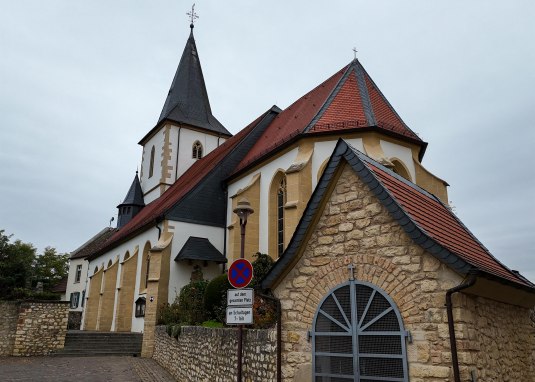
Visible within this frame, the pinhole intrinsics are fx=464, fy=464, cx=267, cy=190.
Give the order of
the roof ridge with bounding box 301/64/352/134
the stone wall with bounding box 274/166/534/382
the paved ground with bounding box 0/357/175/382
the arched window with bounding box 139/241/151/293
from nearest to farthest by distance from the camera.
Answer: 1. the stone wall with bounding box 274/166/534/382
2. the paved ground with bounding box 0/357/175/382
3. the roof ridge with bounding box 301/64/352/134
4. the arched window with bounding box 139/241/151/293

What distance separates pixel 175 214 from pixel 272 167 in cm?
478

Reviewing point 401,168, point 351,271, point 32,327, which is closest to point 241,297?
point 351,271

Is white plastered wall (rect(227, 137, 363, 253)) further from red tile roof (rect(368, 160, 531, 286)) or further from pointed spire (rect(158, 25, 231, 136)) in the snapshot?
pointed spire (rect(158, 25, 231, 136))

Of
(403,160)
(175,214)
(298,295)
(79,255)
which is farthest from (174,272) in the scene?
(79,255)

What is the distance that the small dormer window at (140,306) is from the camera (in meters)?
20.5

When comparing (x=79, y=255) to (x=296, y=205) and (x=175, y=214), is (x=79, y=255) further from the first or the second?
(x=296, y=205)

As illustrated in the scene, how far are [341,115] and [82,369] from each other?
11393mm

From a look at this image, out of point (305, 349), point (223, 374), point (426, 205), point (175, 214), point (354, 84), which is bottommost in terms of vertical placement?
point (223, 374)

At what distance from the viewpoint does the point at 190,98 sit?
32844 millimetres

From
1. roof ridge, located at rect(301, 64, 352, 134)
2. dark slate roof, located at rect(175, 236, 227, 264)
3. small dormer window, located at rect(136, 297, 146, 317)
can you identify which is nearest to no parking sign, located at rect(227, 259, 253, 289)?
roof ridge, located at rect(301, 64, 352, 134)

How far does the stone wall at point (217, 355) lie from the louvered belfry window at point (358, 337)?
48.7 inches

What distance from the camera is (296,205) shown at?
15.0 m

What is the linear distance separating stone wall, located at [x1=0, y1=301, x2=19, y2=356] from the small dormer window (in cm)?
561

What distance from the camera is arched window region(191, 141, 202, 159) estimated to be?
3072 centimetres
